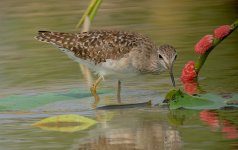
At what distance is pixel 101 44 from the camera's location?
1462 cm

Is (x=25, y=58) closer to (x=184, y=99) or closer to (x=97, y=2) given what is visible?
(x=97, y=2)

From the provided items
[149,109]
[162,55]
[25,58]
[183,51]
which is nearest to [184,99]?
[149,109]

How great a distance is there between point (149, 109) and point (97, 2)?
1668 millimetres

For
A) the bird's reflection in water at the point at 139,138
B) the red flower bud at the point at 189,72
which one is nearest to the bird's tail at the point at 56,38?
the red flower bud at the point at 189,72

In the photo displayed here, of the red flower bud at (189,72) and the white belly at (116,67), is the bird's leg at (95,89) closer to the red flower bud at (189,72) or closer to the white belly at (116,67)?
the white belly at (116,67)

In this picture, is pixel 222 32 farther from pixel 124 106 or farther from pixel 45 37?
pixel 45 37

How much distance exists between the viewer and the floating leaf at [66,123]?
38.8 feet

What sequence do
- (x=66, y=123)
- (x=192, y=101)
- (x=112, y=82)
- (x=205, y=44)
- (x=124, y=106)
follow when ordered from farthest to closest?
(x=112, y=82) → (x=205, y=44) → (x=124, y=106) → (x=192, y=101) → (x=66, y=123)

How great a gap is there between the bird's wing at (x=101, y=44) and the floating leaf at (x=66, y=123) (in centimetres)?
273

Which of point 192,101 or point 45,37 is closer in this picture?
point 192,101

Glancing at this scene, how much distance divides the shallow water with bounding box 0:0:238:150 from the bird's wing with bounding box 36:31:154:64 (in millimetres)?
440

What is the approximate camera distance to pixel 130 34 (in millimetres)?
14891

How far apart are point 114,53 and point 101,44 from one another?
245mm

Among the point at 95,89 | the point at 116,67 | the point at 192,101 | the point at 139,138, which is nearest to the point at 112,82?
the point at 116,67
